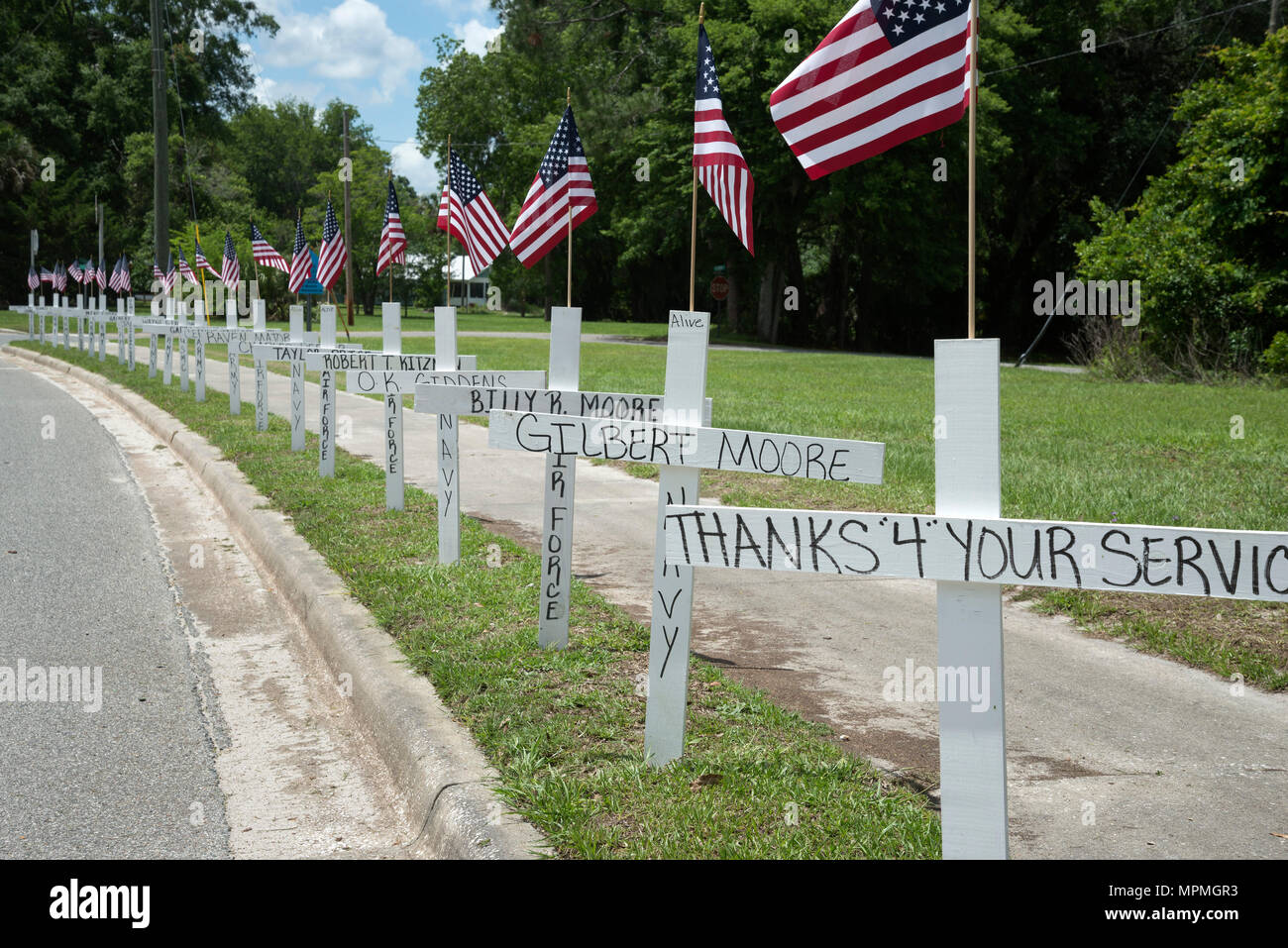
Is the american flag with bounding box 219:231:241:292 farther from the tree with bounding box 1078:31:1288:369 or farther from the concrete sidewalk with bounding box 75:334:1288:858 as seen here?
the tree with bounding box 1078:31:1288:369

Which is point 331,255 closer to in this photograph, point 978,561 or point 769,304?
point 978,561

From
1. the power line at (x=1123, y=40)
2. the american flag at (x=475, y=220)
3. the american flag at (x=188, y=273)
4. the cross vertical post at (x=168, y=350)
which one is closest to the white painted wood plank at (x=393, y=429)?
the american flag at (x=475, y=220)

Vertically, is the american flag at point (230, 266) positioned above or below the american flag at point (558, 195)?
above

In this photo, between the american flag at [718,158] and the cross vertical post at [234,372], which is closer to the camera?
the american flag at [718,158]

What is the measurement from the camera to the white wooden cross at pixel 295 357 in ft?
34.9

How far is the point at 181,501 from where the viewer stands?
414 inches

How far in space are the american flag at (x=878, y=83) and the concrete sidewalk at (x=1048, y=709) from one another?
7.18ft

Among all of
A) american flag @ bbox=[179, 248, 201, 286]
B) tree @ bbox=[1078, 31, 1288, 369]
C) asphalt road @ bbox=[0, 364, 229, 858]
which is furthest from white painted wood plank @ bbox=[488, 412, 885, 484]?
american flag @ bbox=[179, 248, 201, 286]

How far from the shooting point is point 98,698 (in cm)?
537

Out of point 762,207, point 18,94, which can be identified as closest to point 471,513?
point 762,207

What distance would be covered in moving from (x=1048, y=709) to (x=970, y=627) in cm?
224

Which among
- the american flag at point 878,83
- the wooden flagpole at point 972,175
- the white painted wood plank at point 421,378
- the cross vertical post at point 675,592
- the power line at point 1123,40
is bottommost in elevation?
the cross vertical post at point 675,592

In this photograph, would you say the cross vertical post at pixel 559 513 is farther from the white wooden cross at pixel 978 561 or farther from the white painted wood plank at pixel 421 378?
the white wooden cross at pixel 978 561

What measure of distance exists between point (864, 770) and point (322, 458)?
22.8ft
